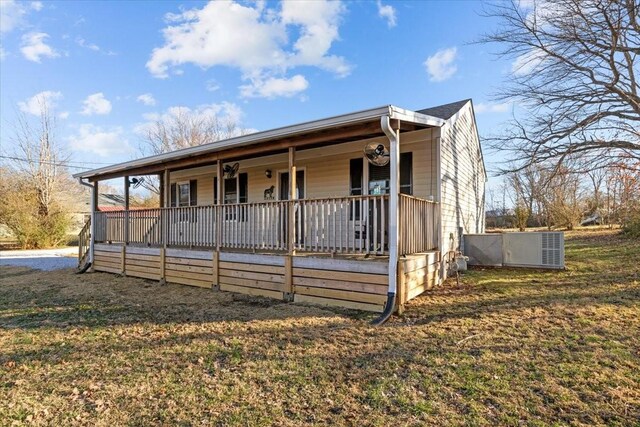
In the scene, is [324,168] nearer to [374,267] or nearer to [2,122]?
[374,267]

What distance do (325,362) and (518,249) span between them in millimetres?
7381

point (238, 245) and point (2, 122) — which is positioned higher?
point (2, 122)

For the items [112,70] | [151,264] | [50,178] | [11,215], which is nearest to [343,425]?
[151,264]

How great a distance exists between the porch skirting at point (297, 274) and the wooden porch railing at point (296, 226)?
0.23 meters

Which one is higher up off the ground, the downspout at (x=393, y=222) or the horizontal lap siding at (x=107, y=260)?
the downspout at (x=393, y=222)

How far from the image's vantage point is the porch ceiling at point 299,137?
5.26 m

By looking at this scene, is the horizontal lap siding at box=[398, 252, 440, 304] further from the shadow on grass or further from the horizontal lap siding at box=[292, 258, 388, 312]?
the shadow on grass

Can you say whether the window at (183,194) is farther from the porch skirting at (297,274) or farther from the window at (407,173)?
the window at (407,173)

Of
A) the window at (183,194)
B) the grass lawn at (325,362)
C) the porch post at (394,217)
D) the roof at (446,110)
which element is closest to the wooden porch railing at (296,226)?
the porch post at (394,217)

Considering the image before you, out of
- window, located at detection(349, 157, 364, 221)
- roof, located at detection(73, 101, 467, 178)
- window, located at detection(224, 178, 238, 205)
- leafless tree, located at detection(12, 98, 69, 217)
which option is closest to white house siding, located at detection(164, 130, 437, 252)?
window, located at detection(349, 157, 364, 221)

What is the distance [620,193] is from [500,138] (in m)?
9.81

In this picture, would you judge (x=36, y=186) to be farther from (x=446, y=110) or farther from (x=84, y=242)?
(x=446, y=110)

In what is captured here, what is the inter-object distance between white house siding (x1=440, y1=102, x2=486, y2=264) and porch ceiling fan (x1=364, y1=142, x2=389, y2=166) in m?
1.26

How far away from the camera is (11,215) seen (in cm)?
1945
